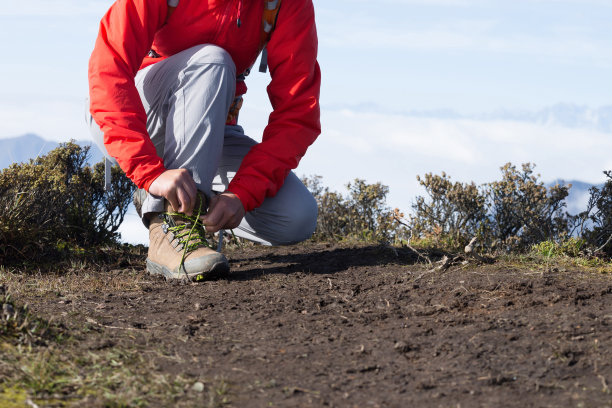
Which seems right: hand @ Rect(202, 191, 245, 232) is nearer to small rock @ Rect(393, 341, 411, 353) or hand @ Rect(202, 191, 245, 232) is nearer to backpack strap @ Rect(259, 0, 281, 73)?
backpack strap @ Rect(259, 0, 281, 73)

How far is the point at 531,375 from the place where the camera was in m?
2.07

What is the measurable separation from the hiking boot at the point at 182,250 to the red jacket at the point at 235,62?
0.33 metres

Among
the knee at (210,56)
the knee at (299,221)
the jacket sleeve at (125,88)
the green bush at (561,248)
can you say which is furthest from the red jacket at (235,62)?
the green bush at (561,248)

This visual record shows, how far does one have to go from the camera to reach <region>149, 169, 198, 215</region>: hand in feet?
11.1

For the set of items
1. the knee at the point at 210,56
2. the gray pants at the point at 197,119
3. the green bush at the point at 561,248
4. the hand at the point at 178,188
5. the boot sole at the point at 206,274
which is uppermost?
the knee at the point at 210,56

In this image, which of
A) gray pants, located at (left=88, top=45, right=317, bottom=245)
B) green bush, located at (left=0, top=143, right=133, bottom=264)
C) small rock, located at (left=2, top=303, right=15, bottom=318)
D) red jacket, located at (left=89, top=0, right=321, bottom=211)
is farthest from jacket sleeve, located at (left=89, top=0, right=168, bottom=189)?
green bush, located at (left=0, top=143, right=133, bottom=264)

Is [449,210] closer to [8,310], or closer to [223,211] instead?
[223,211]

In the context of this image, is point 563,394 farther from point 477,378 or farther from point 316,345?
point 316,345

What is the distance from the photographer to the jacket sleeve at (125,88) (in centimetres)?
342

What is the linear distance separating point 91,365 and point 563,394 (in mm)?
1488

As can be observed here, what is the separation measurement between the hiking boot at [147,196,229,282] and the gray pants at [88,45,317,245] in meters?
0.12

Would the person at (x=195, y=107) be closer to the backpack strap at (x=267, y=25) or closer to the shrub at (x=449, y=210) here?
the backpack strap at (x=267, y=25)

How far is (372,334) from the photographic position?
8.20 ft

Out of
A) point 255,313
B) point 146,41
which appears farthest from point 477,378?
point 146,41
